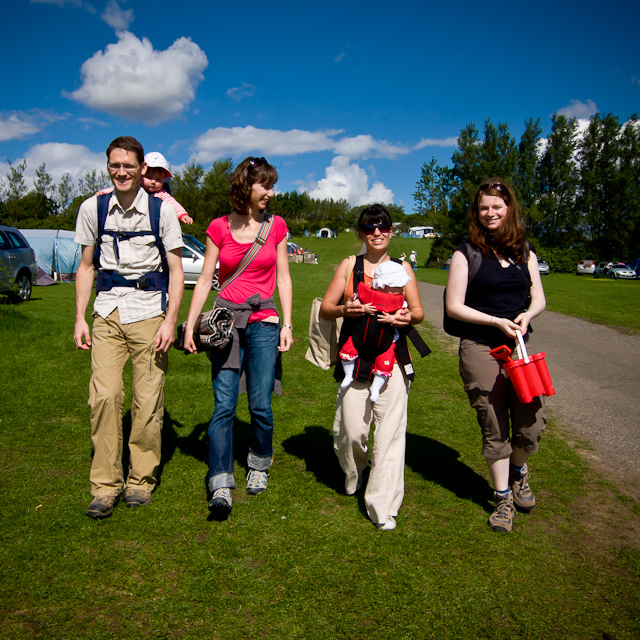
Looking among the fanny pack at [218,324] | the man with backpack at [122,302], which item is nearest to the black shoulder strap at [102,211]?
the man with backpack at [122,302]

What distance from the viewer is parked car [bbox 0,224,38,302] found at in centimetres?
1380

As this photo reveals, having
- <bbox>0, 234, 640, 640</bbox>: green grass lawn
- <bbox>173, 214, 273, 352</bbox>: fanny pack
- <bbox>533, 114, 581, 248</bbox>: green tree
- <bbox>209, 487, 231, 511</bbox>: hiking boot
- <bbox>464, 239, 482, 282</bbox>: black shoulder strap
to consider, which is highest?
<bbox>533, 114, 581, 248</bbox>: green tree

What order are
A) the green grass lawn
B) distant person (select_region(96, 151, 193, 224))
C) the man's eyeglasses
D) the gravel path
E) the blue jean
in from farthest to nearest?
1. the gravel path
2. distant person (select_region(96, 151, 193, 224))
3. the blue jean
4. the man's eyeglasses
5. the green grass lawn

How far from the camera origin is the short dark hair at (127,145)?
3.23 m

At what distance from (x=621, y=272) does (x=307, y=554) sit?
4417 cm

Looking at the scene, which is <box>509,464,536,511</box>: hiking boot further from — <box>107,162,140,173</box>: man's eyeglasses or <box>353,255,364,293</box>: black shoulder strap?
<box>107,162,140,173</box>: man's eyeglasses

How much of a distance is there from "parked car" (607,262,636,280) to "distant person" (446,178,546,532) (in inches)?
1685

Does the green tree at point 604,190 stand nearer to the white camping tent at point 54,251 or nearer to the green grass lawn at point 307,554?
the white camping tent at point 54,251

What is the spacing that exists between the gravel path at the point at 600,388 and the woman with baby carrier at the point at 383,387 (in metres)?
2.16

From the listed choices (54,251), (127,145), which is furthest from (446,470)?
(54,251)

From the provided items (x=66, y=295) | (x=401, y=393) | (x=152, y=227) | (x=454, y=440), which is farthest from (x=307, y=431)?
(x=66, y=295)

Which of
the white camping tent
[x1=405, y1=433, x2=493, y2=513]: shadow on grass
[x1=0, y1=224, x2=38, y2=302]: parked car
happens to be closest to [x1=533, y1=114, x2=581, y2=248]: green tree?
the white camping tent

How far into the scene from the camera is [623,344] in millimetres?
9945

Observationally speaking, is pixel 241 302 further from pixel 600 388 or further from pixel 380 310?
pixel 600 388
